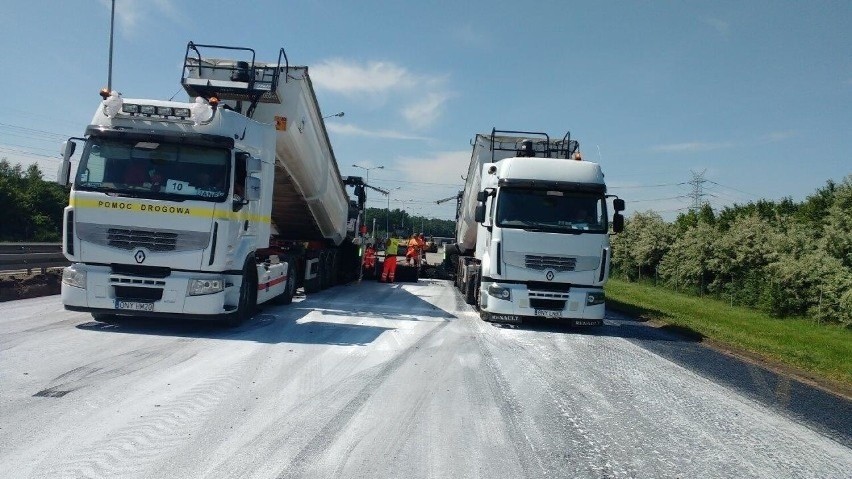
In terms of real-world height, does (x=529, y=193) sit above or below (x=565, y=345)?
above

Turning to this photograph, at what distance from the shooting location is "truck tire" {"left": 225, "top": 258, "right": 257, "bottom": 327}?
425 inches

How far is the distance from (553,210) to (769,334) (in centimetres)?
606

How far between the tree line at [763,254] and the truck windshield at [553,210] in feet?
30.0

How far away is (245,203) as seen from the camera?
1059cm

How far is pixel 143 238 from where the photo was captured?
9.86m

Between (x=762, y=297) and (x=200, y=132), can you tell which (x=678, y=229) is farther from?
(x=200, y=132)

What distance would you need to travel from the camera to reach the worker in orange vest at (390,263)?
23.7m

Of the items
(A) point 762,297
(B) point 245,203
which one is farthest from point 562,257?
(A) point 762,297

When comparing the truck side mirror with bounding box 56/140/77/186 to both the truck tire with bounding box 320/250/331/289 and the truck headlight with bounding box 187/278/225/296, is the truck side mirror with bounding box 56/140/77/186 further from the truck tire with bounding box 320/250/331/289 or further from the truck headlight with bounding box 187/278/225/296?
the truck tire with bounding box 320/250/331/289

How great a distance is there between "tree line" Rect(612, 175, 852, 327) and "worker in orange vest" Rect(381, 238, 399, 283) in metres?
12.4

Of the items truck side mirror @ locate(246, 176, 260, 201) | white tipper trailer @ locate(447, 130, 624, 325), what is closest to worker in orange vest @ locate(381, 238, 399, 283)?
white tipper trailer @ locate(447, 130, 624, 325)

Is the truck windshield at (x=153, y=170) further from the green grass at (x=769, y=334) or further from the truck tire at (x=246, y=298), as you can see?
the green grass at (x=769, y=334)

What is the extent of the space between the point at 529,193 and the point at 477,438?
798cm

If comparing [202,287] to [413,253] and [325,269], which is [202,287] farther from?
[413,253]
